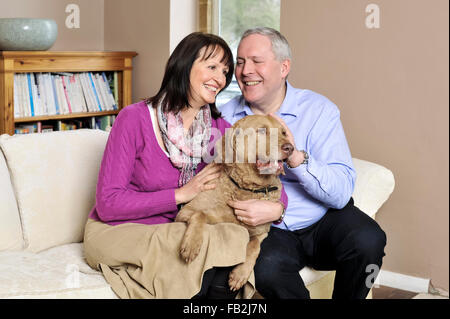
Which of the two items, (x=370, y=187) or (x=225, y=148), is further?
(x=370, y=187)

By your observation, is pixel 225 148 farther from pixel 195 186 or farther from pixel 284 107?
pixel 284 107

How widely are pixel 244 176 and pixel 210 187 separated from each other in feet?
0.41

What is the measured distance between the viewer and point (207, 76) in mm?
2039

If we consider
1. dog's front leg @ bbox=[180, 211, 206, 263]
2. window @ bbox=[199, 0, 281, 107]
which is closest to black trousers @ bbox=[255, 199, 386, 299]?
dog's front leg @ bbox=[180, 211, 206, 263]

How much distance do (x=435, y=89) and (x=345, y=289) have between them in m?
1.25

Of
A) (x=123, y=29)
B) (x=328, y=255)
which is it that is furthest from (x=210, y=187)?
(x=123, y=29)

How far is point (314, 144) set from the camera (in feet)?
7.34

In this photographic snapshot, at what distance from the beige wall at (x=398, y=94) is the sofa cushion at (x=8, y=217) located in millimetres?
1712

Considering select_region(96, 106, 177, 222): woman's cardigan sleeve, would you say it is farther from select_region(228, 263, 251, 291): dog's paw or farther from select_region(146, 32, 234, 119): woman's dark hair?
select_region(228, 263, 251, 291): dog's paw

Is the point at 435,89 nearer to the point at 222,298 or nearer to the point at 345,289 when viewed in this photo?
the point at 345,289

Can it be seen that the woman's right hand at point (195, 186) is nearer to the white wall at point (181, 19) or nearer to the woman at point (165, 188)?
the woman at point (165, 188)

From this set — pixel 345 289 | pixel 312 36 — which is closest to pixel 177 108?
pixel 345 289

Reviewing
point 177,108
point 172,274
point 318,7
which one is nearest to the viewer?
point 172,274

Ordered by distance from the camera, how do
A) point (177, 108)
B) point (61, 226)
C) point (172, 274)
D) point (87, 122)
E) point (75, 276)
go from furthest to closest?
point (87, 122) → point (61, 226) → point (177, 108) → point (75, 276) → point (172, 274)
